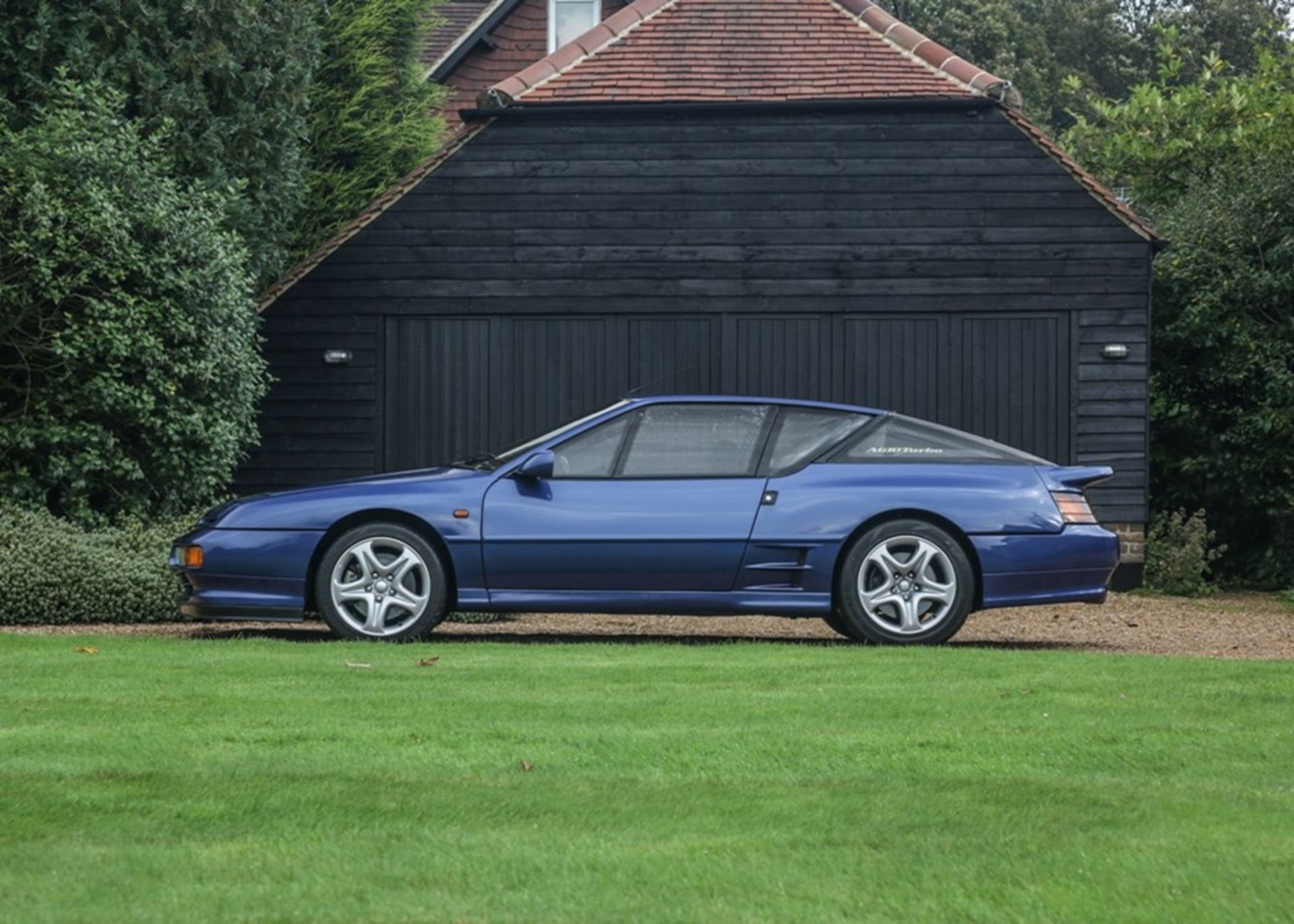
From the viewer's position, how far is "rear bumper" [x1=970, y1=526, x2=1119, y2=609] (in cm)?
1102

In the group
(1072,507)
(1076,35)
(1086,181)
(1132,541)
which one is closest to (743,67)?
(1086,181)

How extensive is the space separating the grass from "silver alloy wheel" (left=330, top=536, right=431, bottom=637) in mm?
1713

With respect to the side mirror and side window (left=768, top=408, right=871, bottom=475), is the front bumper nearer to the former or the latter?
the side mirror

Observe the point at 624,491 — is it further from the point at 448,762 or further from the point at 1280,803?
the point at 1280,803

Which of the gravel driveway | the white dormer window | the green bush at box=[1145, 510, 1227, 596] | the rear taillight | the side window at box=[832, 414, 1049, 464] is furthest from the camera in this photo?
the white dormer window

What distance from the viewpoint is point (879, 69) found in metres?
20.1

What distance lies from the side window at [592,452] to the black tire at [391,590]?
87cm

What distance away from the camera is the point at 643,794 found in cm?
586

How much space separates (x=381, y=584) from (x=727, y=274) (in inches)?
371

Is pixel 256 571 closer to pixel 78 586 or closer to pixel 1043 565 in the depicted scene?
pixel 78 586

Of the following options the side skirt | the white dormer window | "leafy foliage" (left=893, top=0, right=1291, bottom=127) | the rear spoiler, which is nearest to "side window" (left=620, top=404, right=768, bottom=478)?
the side skirt

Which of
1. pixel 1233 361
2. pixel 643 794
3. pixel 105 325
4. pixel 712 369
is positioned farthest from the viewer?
pixel 712 369

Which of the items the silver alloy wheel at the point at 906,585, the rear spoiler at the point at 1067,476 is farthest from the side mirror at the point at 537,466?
the rear spoiler at the point at 1067,476

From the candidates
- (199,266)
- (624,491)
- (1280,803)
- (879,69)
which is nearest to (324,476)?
(199,266)
